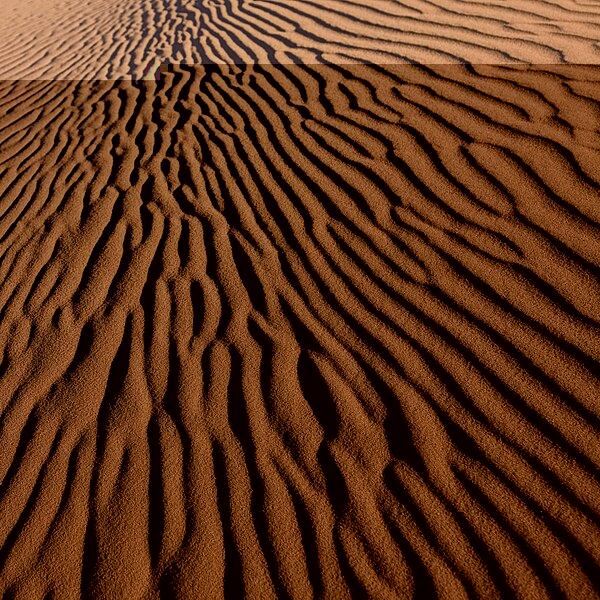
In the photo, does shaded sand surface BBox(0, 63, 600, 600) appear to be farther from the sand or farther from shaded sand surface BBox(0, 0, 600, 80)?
shaded sand surface BBox(0, 0, 600, 80)

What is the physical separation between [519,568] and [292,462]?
2.92 feet

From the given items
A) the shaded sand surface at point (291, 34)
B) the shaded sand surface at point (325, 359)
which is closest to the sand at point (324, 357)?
the shaded sand surface at point (325, 359)

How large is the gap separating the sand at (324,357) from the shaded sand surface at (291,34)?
256 mm

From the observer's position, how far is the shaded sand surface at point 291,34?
14.4ft

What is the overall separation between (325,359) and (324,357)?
0.01 meters

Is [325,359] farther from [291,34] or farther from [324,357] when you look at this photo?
[291,34]

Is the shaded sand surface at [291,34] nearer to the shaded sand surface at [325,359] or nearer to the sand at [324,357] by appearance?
the sand at [324,357]

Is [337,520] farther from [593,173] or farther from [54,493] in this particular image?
[593,173]

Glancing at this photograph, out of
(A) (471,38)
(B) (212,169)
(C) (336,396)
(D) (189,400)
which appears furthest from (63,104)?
(C) (336,396)

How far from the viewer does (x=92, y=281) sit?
10.8 ft

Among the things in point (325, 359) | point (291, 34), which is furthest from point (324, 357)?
point (291, 34)

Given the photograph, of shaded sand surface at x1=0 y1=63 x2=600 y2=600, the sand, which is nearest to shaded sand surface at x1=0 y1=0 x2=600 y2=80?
the sand

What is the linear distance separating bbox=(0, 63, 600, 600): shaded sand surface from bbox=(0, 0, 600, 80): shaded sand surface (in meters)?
0.51

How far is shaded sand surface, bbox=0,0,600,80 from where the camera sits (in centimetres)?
439
